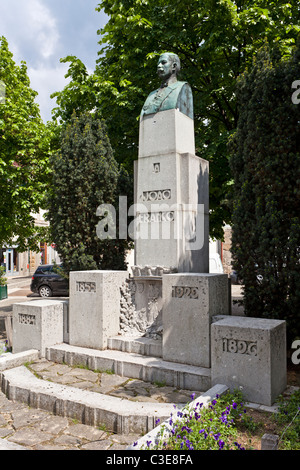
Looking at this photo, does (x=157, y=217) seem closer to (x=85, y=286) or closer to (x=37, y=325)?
(x=85, y=286)

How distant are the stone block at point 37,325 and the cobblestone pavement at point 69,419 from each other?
647 mm

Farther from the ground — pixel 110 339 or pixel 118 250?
pixel 118 250

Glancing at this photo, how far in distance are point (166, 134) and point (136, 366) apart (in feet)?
13.8

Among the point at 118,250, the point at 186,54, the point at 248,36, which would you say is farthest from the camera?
the point at 186,54

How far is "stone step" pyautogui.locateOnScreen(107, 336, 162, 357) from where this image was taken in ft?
20.0

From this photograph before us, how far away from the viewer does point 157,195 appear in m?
6.95

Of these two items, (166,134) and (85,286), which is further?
(166,134)

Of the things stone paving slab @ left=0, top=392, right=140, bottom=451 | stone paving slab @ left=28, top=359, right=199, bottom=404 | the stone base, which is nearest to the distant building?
the stone base

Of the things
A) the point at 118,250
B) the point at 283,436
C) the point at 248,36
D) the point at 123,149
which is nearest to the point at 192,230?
the point at 118,250

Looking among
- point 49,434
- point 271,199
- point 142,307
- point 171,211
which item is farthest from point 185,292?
point 49,434

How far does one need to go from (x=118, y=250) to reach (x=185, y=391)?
4.38 m

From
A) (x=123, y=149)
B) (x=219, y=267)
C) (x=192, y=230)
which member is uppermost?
(x=123, y=149)

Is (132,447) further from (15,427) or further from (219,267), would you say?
(219,267)

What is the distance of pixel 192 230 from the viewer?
6.99 meters
